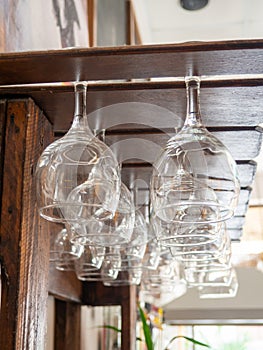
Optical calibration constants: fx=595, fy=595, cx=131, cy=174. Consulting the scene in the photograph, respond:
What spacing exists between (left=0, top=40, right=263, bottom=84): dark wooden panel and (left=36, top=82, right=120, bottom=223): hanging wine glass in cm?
9

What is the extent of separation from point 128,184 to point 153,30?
2.16m

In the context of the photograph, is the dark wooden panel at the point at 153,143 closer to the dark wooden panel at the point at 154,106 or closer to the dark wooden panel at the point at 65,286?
the dark wooden panel at the point at 154,106

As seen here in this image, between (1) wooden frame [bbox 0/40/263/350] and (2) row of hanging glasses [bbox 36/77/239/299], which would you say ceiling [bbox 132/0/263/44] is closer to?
(1) wooden frame [bbox 0/40/263/350]

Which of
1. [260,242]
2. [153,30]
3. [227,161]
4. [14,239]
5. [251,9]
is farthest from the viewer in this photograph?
[260,242]

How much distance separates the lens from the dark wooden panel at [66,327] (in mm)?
1863

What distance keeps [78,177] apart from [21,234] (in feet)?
0.49

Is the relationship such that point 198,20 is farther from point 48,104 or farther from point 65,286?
point 48,104

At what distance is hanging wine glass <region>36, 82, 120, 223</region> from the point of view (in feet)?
2.27

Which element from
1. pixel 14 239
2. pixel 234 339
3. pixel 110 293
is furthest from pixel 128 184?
pixel 234 339

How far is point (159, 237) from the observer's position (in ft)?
2.47

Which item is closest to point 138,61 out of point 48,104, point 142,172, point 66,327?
point 48,104

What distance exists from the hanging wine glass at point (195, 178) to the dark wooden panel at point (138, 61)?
0.31 ft

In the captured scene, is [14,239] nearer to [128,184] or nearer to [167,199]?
[167,199]

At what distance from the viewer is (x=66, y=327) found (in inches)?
73.9
